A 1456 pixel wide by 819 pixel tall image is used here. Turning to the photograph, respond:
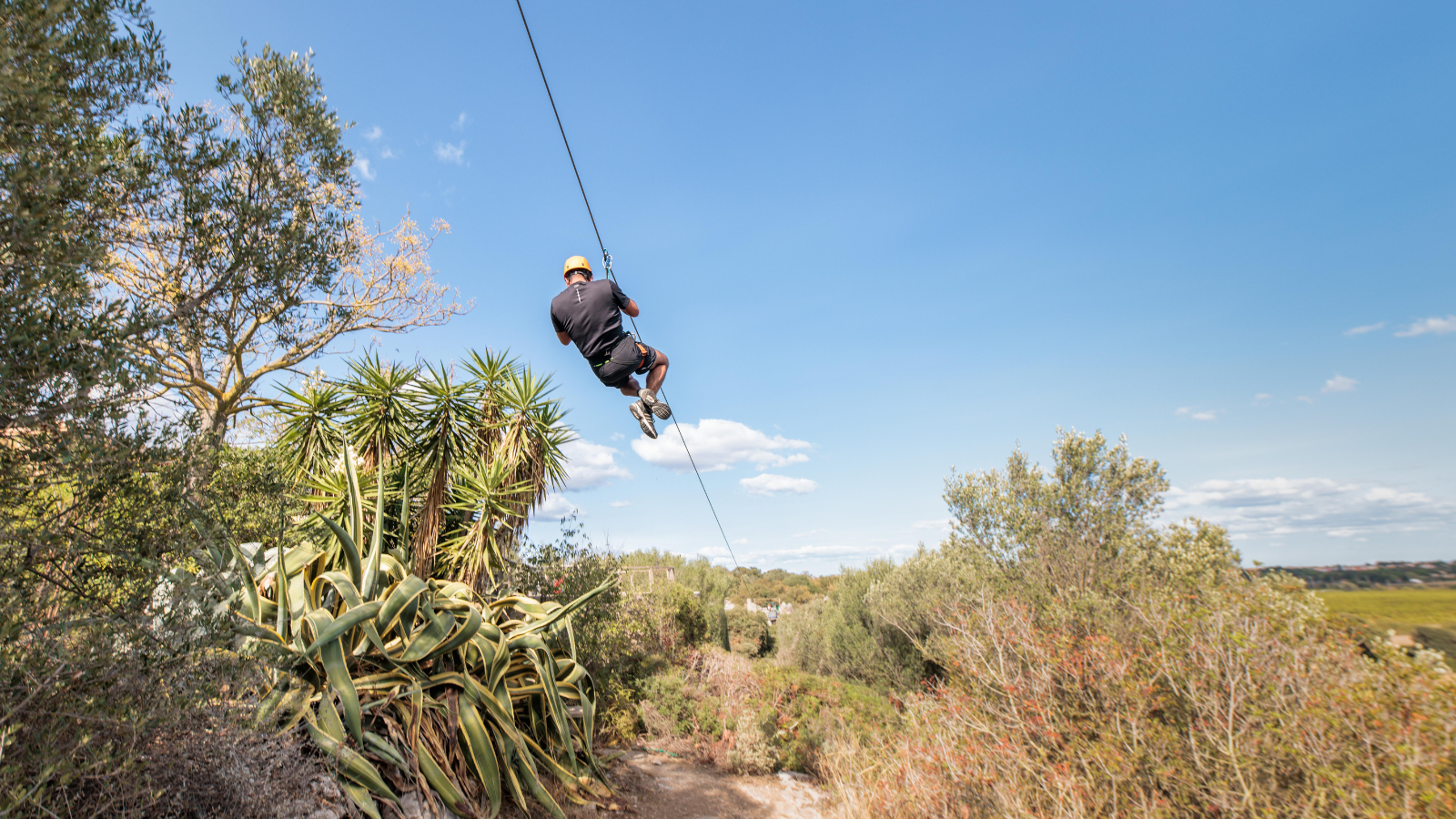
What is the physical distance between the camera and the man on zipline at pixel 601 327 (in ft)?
19.0

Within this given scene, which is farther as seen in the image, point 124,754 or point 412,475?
point 412,475

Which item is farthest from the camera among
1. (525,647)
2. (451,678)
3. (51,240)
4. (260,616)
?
(525,647)

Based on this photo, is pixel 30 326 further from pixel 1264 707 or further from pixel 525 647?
pixel 1264 707

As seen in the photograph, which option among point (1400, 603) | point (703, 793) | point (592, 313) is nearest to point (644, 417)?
point (592, 313)

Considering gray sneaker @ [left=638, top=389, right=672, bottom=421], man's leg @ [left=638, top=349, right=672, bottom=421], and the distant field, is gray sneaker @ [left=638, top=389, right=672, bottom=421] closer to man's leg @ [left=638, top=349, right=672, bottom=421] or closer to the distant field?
man's leg @ [left=638, top=349, right=672, bottom=421]

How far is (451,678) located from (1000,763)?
5.02 metres

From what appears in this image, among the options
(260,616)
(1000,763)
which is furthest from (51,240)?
(1000,763)

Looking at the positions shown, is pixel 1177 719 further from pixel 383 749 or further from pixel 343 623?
pixel 343 623

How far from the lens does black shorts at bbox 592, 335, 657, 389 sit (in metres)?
5.93

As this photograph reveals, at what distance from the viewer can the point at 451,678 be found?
5.34 metres

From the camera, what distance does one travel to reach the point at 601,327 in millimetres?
5832

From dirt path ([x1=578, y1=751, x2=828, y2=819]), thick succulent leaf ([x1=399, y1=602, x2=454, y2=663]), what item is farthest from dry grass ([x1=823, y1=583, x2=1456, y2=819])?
thick succulent leaf ([x1=399, y1=602, x2=454, y2=663])

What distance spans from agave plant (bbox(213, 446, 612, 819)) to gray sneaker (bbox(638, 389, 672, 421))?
2511mm

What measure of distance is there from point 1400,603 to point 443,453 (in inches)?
453
